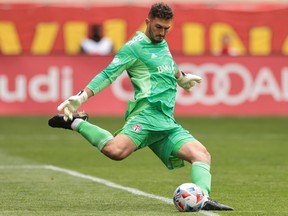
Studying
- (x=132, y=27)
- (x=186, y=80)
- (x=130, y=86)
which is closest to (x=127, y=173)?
(x=186, y=80)

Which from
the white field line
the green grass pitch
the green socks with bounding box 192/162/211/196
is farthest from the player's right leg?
the white field line

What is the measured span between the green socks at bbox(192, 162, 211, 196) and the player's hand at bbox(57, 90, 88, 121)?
129 centimetres

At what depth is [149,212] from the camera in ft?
34.6

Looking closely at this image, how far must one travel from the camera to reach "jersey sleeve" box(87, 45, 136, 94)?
35.8 ft

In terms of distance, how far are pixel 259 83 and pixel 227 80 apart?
2.54 ft

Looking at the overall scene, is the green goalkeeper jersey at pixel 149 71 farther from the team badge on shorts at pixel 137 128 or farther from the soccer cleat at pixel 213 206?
the soccer cleat at pixel 213 206

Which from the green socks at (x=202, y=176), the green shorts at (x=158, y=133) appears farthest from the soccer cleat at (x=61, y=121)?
the green socks at (x=202, y=176)

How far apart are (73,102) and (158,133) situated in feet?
3.18

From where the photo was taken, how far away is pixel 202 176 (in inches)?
426

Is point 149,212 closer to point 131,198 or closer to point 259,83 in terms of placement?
point 131,198

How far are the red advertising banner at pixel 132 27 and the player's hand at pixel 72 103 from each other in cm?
2024

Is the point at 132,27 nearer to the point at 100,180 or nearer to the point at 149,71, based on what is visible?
the point at 100,180

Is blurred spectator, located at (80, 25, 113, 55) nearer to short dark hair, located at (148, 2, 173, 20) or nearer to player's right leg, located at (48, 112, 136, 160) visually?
player's right leg, located at (48, 112, 136, 160)

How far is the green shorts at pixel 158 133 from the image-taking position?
11055mm
